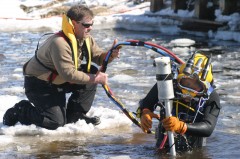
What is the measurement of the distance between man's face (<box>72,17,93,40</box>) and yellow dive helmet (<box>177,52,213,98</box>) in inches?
47.9

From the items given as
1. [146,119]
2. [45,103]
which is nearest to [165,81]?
[146,119]

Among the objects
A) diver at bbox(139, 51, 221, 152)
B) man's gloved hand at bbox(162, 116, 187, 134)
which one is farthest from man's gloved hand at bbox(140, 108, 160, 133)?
man's gloved hand at bbox(162, 116, 187, 134)

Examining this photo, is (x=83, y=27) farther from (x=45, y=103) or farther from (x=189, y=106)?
(x=189, y=106)

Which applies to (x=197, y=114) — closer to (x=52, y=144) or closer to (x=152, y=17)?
(x=52, y=144)

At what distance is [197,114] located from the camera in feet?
15.3

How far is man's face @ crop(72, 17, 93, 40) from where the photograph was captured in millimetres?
5301

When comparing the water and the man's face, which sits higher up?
the man's face

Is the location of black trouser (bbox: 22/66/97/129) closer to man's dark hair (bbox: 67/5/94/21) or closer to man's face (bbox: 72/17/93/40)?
man's face (bbox: 72/17/93/40)

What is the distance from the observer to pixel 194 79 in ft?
14.5

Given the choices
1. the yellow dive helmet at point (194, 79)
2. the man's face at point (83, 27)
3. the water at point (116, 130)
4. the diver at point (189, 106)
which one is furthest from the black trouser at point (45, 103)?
the yellow dive helmet at point (194, 79)

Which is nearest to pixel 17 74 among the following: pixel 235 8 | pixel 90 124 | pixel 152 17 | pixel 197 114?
pixel 90 124

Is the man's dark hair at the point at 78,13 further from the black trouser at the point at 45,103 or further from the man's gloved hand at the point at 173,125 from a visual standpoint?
the man's gloved hand at the point at 173,125

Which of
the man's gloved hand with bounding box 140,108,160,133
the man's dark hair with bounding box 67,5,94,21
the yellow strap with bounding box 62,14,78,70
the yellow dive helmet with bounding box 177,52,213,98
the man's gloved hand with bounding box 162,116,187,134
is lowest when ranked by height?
the man's gloved hand with bounding box 140,108,160,133

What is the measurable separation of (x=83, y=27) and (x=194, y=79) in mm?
1378
